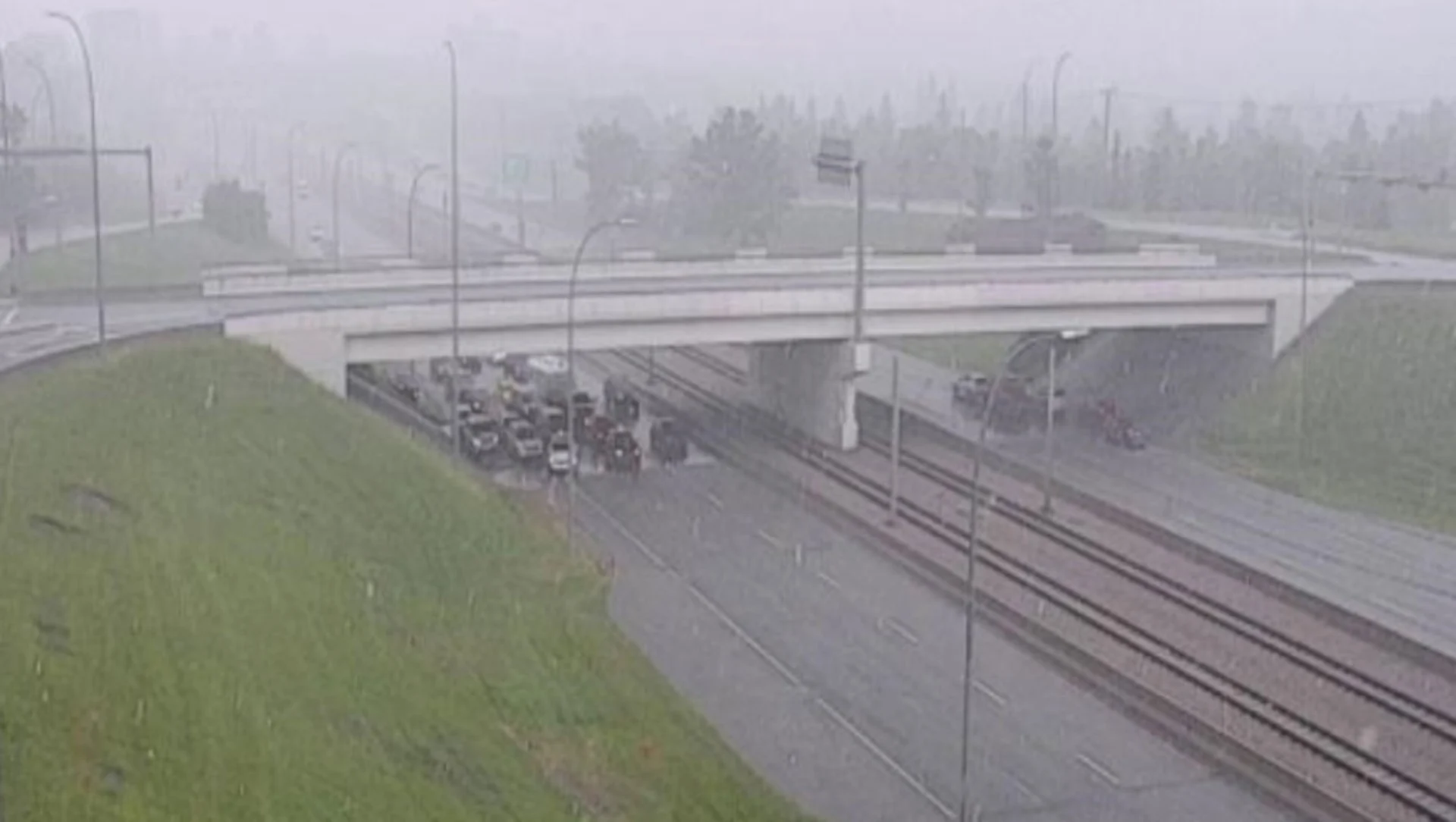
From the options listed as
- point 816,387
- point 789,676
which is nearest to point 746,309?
point 816,387

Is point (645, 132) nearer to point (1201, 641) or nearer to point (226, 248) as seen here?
point (226, 248)

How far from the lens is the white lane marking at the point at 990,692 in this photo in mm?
21906

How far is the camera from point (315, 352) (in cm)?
3344

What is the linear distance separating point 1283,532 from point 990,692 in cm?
1036

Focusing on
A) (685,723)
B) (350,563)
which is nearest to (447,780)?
(685,723)

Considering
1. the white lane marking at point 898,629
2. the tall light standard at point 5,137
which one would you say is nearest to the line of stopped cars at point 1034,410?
the white lane marking at point 898,629

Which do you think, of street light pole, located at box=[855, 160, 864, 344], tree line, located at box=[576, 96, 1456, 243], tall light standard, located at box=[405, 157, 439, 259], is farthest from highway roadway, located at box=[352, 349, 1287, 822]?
tree line, located at box=[576, 96, 1456, 243]

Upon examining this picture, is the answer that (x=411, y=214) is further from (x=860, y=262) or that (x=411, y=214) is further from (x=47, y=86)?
(x=860, y=262)

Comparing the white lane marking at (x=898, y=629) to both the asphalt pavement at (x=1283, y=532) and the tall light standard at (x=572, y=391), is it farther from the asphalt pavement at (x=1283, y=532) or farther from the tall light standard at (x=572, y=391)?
the asphalt pavement at (x=1283, y=532)

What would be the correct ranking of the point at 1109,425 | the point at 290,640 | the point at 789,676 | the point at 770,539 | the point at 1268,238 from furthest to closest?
the point at 1268,238 → the point at 1109,425 → the point at 770,539 → the point at 789,676 → the point at 290,640

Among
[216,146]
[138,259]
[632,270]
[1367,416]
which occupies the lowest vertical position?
[1367,416]

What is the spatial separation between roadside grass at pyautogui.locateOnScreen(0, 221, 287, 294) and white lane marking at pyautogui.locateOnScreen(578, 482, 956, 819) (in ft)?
61.7

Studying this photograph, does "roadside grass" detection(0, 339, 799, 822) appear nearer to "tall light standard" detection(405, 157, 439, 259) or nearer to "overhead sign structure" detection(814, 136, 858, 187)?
"overhead sign structure" detection(814, 136, 858, 187)

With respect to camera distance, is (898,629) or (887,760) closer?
(887,760)
